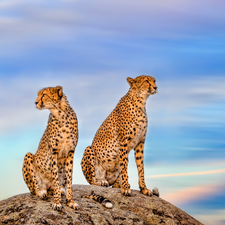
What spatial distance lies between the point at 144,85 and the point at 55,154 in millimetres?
2724

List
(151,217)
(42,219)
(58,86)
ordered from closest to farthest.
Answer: (42,219)
(58,86)
(151,217)

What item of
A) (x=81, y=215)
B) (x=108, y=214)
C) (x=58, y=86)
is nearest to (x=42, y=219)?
(x=81, y=215)

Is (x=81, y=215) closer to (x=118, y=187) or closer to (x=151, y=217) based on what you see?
(x=151, y=217)

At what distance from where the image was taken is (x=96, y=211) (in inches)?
312

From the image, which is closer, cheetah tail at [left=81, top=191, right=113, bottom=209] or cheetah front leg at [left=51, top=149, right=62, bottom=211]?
cheetah front leg at [left=51, top=149, right=62, bottom=211]

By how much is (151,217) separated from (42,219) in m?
2.42

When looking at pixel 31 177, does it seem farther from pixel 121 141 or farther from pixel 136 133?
pixel 136 133

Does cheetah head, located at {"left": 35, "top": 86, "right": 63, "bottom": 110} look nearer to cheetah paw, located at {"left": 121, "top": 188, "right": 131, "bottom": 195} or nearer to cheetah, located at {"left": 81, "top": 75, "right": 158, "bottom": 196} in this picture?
cheetah, located at {"left": 81, "top": 75, "right": 158, "bottom": 196}

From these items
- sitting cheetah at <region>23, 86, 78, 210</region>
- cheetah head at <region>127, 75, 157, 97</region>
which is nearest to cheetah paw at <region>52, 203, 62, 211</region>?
sitting cheetah at <region>23, 86, 78, 210</region>

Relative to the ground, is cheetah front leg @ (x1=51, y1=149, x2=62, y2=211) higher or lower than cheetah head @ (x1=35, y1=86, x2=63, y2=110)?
lower

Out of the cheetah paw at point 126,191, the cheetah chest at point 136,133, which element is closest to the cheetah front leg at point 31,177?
the cheetah paw at point 126,191

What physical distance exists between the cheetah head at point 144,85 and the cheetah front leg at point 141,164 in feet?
3.72

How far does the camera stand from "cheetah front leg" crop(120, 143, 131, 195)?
28.9 feet

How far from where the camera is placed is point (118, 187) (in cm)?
986
